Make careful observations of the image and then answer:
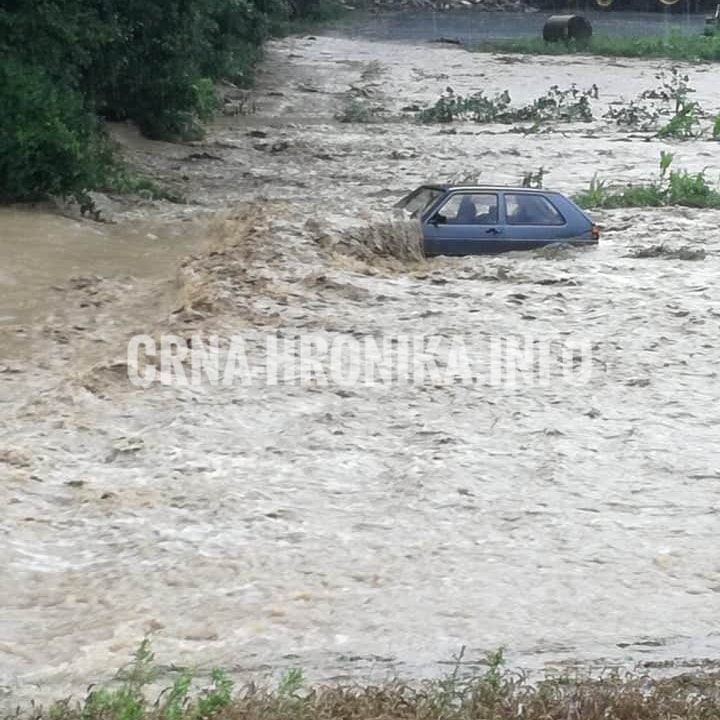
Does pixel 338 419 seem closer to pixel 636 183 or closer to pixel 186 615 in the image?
pixel 186 615

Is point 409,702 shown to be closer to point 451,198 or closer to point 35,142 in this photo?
point 451,198

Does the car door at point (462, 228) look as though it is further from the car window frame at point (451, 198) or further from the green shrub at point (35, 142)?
the green shrub at point (35, 142)

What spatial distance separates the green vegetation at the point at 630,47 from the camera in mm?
57469

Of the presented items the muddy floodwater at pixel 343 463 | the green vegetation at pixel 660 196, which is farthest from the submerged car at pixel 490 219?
the green vegetation at pixel 660 196

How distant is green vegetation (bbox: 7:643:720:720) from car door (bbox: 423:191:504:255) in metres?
11.7

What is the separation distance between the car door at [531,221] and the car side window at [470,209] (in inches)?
7.8

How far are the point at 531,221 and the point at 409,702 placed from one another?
42.3 ft

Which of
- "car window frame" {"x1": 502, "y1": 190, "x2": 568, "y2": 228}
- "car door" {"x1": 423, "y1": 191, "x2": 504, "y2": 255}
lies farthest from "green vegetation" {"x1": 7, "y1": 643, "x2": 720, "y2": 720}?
"car window frame" {"x1": 502, "y1": 190, "x2": 568, "y2": 228}

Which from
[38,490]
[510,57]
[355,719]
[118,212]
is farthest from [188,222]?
[510,57]

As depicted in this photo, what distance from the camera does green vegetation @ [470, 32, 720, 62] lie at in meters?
57.5

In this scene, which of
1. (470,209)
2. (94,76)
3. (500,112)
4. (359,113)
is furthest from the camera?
(500,112)

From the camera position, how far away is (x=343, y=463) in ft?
37.4

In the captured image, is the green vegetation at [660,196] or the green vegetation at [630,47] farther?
the green vegetation at [630,47]

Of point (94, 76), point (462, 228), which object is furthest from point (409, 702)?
point (94, 76)
